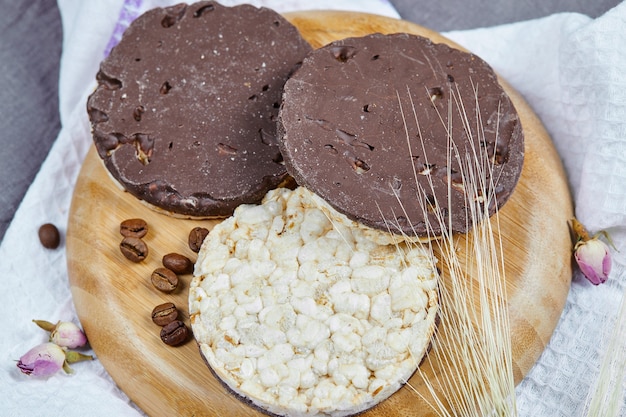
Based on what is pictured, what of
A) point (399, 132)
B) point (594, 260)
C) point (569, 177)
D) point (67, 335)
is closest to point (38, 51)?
point (67, 335)

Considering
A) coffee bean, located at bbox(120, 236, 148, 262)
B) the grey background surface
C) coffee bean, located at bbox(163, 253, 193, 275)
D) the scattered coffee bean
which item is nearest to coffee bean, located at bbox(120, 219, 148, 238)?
coffee bean, located at bbox(120, 236, 148, 262)

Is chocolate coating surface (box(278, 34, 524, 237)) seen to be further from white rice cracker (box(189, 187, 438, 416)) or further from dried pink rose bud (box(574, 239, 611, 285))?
dried pink rose bud (box(574, 239, 611, 285))

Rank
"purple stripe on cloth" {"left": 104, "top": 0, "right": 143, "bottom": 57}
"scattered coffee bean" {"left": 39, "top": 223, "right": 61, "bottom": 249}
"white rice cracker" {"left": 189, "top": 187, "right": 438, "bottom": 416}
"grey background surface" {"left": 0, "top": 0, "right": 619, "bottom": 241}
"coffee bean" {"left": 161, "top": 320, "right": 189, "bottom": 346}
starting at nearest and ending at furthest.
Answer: "white rice cracker" {"left": 189, "top": 187, "right": 438, "bottom": 416}, "coffee bean" {"left": 161, "top": 320, "right": 189, "bottom": 346}, "scattered coffee bean" {"left": 39, "top": 223, "right": 61, "bottom": 249}, "purple stripe on cloth" {"left": 104, "top": 0, "right": 143, "bottom": 57}, "grey background surface" {"left": 0, "top": 0, "right": 619, "bottom": 241}

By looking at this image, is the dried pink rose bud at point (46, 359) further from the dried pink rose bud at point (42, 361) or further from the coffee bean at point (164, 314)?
the coffee bean at point (164, 314)

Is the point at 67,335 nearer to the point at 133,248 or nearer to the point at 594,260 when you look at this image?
the point at 133,248

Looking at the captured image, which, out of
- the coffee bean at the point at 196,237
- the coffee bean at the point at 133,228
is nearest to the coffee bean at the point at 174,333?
the coffee bean at the point at 196,237

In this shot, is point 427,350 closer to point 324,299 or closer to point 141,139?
point 324,299

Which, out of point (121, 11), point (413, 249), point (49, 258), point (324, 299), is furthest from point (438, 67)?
point (49, 258)
